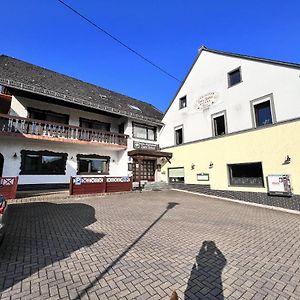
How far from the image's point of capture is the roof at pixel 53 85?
1152 cm

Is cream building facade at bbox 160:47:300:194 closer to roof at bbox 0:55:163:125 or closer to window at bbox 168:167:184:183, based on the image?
window at bbox 168:167:184:183

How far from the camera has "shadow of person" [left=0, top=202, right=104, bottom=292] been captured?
3.30m

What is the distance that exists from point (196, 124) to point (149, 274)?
12.8 metres

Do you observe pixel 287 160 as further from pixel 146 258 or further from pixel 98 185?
pixel 98 185

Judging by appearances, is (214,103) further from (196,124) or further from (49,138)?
(49,138)

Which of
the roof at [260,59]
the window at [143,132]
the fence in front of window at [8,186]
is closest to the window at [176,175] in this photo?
the window at [143,132]

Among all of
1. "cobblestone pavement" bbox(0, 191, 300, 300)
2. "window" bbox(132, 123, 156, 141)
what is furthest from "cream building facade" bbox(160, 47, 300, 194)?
"cobblestone pavement" bbox(0, 191, 300, 300)

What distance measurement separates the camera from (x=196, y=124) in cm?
1473

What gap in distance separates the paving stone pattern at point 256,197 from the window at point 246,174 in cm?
62

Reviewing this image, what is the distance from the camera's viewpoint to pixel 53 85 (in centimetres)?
1391

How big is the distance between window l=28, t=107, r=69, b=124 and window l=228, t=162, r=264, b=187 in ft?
40.3

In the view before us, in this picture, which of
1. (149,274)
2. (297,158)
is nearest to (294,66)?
(297,158)

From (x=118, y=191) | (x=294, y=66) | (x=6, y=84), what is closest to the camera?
(x=294, y=66)

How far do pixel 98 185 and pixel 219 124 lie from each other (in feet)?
30.5
